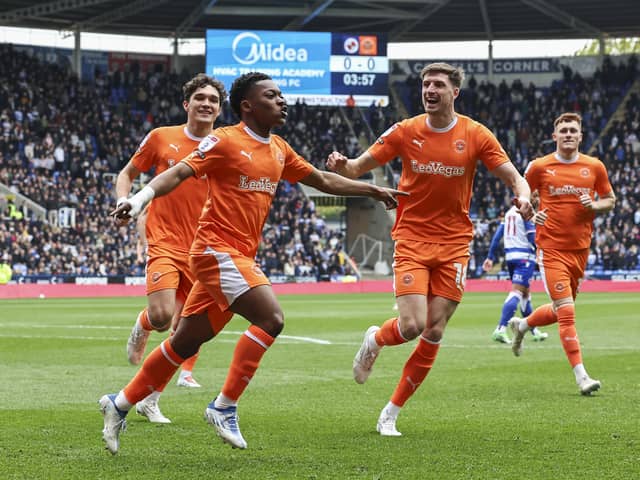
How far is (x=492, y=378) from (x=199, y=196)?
426 cm

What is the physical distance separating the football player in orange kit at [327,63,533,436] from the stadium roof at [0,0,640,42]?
4133cm

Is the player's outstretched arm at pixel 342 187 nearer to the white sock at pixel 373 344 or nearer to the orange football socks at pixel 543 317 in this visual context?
the white sock at pixel 373 344

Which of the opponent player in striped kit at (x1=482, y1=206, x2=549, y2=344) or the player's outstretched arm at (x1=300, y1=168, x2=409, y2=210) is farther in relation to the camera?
the opponent player in striped kit at (x1=482, y1=206, x2=549, y2=344)

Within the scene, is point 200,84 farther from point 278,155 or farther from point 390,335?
point 390,335

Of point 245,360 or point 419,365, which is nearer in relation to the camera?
point 245,360

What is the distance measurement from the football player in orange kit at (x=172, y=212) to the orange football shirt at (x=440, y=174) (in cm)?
176

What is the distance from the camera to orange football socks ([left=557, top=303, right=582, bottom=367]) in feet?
35.2

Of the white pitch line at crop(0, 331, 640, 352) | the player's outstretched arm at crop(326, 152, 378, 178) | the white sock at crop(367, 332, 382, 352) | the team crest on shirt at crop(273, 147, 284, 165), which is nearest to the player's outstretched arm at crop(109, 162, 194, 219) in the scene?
the team crest on shirt at crop(273, 147, 284, 165)

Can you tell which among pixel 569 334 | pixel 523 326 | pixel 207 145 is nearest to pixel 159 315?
pixel 207 145

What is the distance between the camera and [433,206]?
832cm

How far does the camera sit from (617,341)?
56.5 ft

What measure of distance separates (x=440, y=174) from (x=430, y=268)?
71cm

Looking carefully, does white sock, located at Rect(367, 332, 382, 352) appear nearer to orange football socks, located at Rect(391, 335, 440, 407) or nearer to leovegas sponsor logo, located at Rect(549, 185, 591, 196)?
orange football socks, located at Rect(391, 335, 440, 407)

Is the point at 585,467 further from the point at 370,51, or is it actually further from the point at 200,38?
the point at 200,38
